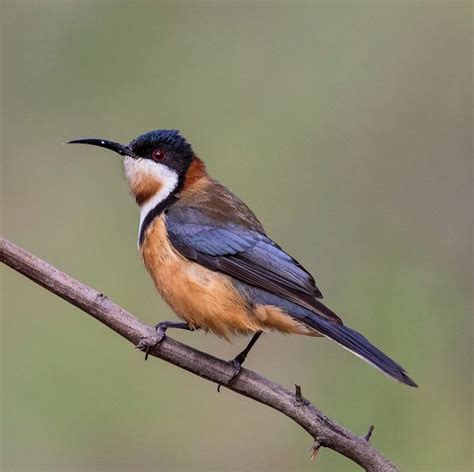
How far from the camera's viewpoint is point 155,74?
9.56m

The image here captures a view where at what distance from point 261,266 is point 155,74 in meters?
4.58

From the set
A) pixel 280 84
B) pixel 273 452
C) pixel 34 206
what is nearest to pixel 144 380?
pixel 273 452

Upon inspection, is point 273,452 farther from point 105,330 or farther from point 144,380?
point 105,330

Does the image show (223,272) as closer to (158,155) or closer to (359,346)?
(359,346)

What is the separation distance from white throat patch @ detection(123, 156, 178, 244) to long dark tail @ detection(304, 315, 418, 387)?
4.58 ft

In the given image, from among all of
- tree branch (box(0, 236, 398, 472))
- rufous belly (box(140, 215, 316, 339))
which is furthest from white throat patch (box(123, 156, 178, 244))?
tree branch (box(0, 236, 398, 472))

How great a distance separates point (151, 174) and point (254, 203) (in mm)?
2681

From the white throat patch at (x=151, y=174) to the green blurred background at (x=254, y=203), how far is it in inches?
65.4

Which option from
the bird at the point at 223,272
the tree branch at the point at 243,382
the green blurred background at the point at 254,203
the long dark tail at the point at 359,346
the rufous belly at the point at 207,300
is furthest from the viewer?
the green blurred background at the point at 254,203

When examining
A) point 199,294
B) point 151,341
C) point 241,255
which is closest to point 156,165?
point 241,255

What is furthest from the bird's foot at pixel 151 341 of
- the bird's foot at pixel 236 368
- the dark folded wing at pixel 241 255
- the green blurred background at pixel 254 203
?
the green blurred background at pixel 254 203

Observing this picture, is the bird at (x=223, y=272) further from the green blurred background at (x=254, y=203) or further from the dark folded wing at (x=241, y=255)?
the green blurred background at (x=254, y=203)

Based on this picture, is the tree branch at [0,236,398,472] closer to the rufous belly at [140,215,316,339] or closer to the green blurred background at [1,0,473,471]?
the rufous belly at [140,215,316,339]

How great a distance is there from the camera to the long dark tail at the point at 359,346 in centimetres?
461
